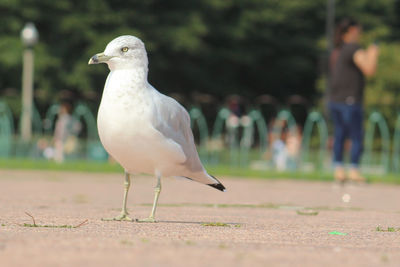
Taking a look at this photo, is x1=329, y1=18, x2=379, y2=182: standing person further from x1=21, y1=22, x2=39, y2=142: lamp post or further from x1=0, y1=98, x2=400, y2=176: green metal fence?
x1=21, y1=22, x2=39, y2=142: lamp post

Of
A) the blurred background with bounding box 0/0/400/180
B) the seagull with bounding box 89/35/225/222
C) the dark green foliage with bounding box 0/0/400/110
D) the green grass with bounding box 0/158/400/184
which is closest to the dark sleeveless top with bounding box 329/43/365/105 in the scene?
the green grass with bounding box 0/158/400/184

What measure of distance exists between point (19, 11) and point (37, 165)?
23042 millimetres

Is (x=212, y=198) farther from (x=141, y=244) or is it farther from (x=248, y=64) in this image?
(x=248, y=64)

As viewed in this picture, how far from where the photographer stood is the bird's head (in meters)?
6.73

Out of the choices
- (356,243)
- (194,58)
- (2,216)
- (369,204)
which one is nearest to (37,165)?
(369,204)

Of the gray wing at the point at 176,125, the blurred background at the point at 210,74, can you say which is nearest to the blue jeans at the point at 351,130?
the blurred background at the point at 210,74

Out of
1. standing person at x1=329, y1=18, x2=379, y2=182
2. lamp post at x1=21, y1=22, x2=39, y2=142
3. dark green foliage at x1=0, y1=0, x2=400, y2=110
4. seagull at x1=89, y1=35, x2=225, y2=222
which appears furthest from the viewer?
dark green foliage at x1=0, y1=0, x2=400, y2=110

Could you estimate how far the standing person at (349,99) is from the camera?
13.5m

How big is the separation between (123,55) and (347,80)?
737 cm

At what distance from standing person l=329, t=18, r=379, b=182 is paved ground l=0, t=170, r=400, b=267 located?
0.88 m

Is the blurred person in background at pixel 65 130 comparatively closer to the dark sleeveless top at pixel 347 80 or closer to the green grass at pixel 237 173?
the green grass at pixel 237 173

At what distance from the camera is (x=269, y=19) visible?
4747cm

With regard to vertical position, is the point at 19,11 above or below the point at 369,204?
above

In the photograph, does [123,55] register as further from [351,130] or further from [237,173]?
[237,173]
